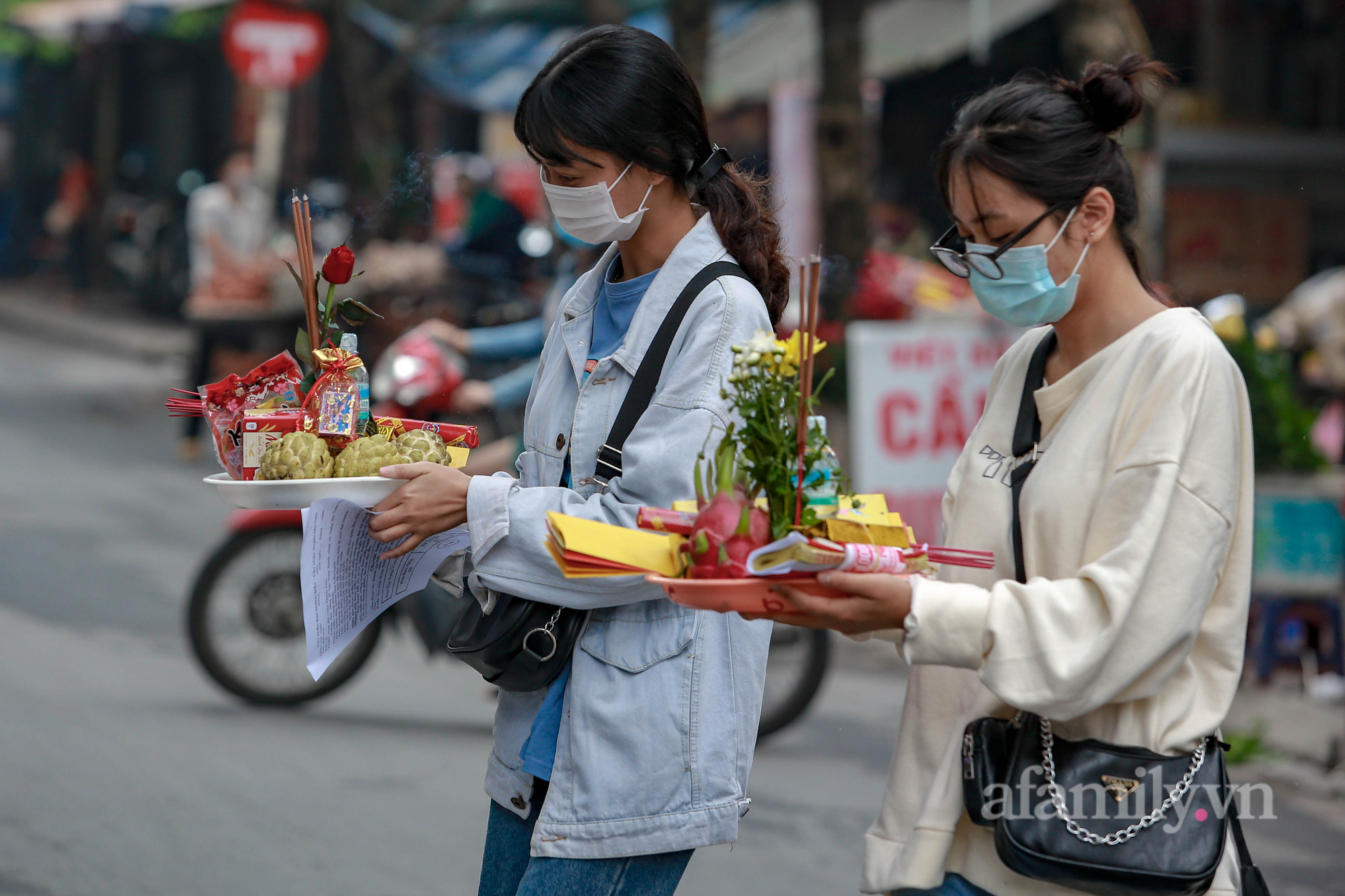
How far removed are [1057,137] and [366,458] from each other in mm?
1065

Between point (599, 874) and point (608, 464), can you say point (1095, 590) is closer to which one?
point (608, 464)

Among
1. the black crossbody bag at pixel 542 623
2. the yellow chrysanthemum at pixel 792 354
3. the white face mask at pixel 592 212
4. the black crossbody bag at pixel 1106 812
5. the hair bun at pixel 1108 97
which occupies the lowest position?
the black crossbody bag at pixel 1106 812

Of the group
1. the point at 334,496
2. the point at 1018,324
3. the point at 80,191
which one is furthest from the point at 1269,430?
the point at 80,191

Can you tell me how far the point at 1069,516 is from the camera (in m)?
1.85

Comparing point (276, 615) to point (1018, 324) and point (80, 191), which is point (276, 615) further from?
point (80, 191)

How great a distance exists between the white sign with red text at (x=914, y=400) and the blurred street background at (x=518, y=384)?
0.05 ft

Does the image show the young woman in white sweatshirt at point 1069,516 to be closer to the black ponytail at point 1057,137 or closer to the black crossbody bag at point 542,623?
the black ponytail at point 1057,137

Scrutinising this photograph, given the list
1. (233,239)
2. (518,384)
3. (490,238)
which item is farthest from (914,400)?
(233,239)

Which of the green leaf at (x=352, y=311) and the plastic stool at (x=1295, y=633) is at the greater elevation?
the green leaf at (x=352, y=311)

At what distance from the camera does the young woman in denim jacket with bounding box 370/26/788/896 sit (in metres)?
1.99

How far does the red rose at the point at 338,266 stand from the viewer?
83.8 inches

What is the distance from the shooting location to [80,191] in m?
22.4

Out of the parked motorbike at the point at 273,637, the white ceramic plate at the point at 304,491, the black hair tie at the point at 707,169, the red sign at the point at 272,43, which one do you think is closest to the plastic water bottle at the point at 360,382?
the white ceramic plate at the point at 304,491

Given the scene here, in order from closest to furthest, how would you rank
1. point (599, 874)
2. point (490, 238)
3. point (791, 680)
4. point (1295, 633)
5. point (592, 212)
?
point (599, 874), point (592, 212), point (791, 680), point (1295, 633), point (490, 238)
